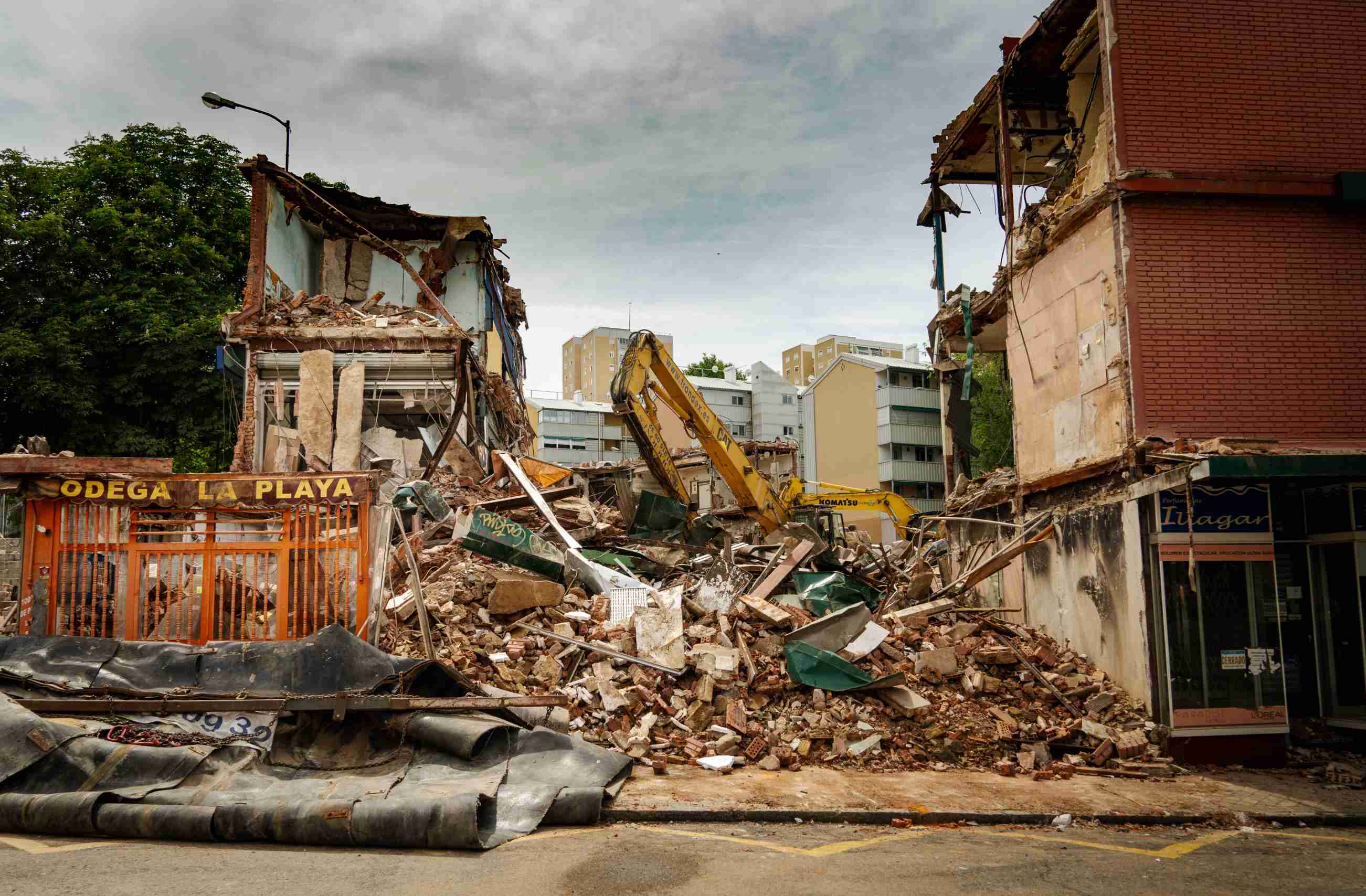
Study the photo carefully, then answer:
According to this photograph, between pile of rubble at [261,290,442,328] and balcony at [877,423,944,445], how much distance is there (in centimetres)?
3599

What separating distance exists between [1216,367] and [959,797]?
6603 mm

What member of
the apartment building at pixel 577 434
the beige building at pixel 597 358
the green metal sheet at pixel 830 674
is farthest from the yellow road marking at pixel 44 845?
the beige building at pixel 597 358

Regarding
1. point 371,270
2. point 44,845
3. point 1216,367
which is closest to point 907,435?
point 371,270

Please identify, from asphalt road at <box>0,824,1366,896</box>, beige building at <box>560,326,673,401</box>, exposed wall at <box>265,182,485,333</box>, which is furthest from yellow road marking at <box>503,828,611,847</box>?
beige building at <box>560,326,673,401</box>

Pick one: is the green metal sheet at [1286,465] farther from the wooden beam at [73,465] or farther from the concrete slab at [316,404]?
the concrete slab at [316,404]

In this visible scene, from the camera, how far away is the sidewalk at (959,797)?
8.14 meters

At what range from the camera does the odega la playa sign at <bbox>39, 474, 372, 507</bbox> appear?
10125 mm

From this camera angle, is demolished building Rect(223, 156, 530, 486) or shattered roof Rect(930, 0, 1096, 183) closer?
shattered roof Rect(930, 0, 1096, 183)

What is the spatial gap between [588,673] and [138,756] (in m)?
4.84

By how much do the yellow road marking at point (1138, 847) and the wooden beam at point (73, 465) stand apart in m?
9.25

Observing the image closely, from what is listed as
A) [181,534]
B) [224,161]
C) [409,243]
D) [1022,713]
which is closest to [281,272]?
[409,243]

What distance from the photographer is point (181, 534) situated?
1037 cm

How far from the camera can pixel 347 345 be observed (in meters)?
20.5

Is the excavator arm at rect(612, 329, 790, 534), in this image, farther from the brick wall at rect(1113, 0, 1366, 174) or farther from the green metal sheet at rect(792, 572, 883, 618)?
the brick wall at rect(1113, 0, 1366, 174)
